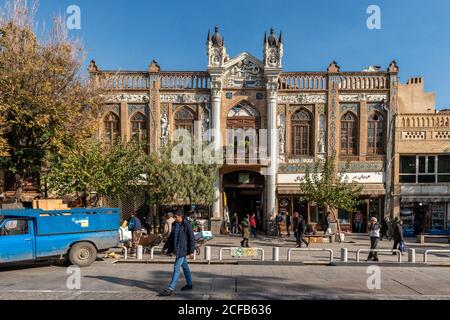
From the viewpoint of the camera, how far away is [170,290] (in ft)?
25.2

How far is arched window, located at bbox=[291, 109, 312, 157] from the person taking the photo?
22422 mm

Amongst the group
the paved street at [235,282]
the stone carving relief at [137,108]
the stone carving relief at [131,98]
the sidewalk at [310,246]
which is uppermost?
the stone carving relief at [131,98]

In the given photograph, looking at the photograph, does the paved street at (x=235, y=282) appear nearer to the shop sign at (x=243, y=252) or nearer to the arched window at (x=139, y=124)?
the shop sign at (x=243, y=252)

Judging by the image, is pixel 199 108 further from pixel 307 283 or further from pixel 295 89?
pixel 307 283

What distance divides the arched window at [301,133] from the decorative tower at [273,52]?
3430mm

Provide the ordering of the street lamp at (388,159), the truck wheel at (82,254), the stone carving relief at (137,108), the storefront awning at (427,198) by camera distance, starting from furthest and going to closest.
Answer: the stone carving relief at (137,108), the street lamp at (388,159), the storefront awning at (427,198), the truck wheel at (82,254)

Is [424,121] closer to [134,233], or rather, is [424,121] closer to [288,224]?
[288,224]

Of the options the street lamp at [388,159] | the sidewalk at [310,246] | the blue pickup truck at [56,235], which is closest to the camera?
the blue pickup truck at [56,235]

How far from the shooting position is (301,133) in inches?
886

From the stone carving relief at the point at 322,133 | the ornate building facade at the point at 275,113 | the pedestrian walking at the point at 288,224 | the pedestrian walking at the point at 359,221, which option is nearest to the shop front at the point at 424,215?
the ornate building facade at the point at 275,113

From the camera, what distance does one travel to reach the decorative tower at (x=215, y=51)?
858 inches

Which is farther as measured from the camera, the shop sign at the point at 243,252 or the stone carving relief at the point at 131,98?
the stone carving relief at the point at 131,98

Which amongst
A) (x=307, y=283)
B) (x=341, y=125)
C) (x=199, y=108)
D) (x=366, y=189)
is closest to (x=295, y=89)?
(x=341, y=125)

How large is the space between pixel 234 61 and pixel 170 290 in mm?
17283
